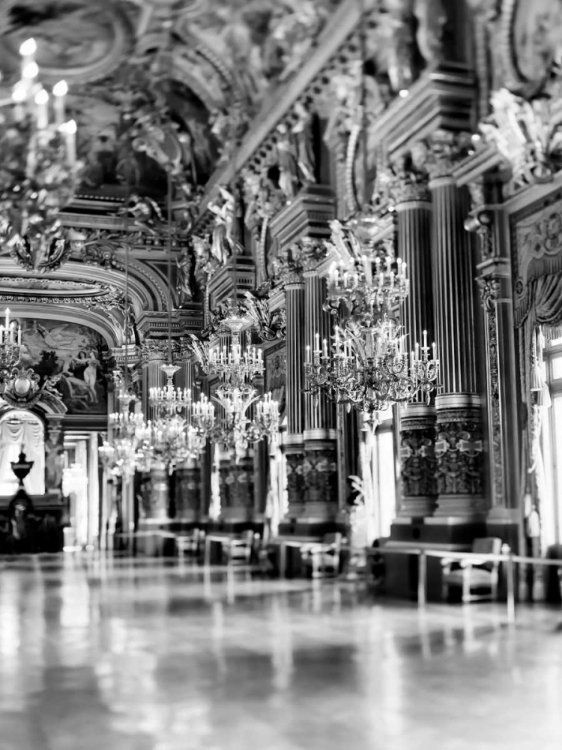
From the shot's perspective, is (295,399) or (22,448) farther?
(22,448)

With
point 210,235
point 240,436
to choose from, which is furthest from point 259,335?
point 240,436

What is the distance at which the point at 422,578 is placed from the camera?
38.0ft

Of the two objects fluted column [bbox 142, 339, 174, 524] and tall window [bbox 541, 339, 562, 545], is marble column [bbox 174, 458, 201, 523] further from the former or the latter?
tall window [bbox 541, 339, 562, 545]

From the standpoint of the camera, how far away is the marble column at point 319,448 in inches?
658

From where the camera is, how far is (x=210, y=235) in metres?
21.6

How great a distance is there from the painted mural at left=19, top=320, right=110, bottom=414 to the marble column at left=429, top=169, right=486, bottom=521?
75.6ft

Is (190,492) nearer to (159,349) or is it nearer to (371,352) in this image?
(159,349)

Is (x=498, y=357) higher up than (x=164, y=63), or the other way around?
(x=164, y=63)

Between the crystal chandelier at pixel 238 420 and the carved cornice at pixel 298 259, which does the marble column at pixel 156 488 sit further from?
the crystal chandelier at pixel 238 420

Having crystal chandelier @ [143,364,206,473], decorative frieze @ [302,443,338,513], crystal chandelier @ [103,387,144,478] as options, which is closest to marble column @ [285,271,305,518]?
decorative frieze @ [302,443,338,513]

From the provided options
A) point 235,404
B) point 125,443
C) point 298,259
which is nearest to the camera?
point 235,404

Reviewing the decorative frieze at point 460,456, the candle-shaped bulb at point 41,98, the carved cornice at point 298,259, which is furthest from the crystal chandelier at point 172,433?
the candle-shaped bulb at point 41,98

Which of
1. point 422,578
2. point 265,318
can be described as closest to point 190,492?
point 265,318

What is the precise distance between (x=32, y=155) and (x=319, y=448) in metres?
11.2
